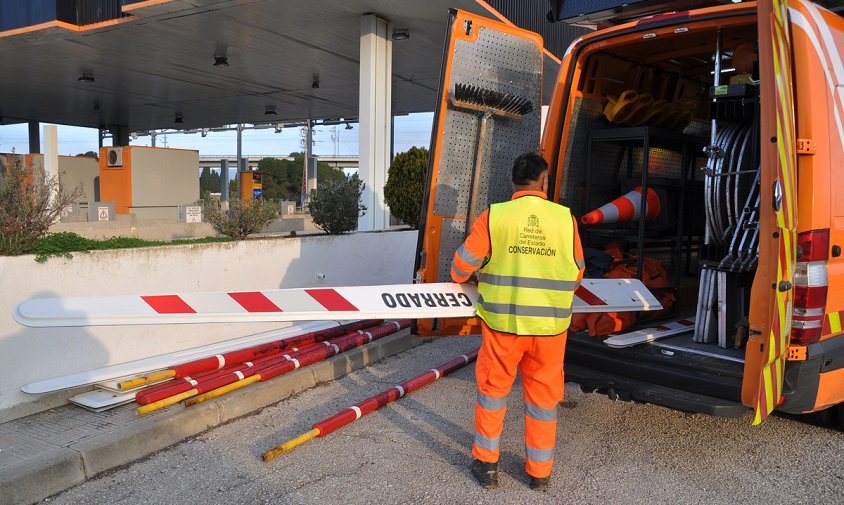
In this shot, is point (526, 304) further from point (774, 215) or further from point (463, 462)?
point (774, 215)

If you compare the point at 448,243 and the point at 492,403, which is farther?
the point at 448,243

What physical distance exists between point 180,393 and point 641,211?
3630mm

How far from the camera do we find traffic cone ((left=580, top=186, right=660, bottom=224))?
196 inches

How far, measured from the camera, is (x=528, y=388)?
357cm

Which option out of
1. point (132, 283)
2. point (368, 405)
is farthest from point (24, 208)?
point (368, 405)

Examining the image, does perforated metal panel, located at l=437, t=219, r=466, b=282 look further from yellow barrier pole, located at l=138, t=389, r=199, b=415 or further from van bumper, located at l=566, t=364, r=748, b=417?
yellow barrier pole, located at l=138, t=389, r=199, b=415

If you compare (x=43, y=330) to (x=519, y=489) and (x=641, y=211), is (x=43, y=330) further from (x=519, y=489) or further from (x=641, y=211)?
(x=641, y=211)

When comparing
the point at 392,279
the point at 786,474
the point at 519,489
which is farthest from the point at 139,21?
the point at 786,474

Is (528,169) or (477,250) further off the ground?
(528,169)

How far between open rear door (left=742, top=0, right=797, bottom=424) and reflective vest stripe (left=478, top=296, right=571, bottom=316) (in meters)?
1.06

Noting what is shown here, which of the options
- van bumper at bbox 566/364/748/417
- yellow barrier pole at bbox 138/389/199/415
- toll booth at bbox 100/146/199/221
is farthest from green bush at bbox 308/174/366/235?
toll booth at bbox 100/146/199/221

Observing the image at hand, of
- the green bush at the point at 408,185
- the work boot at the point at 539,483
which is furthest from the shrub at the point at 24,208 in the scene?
the green bush at the point at 408,185

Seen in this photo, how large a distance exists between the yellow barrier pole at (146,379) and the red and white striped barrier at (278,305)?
1.61m

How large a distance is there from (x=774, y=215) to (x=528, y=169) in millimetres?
1303
